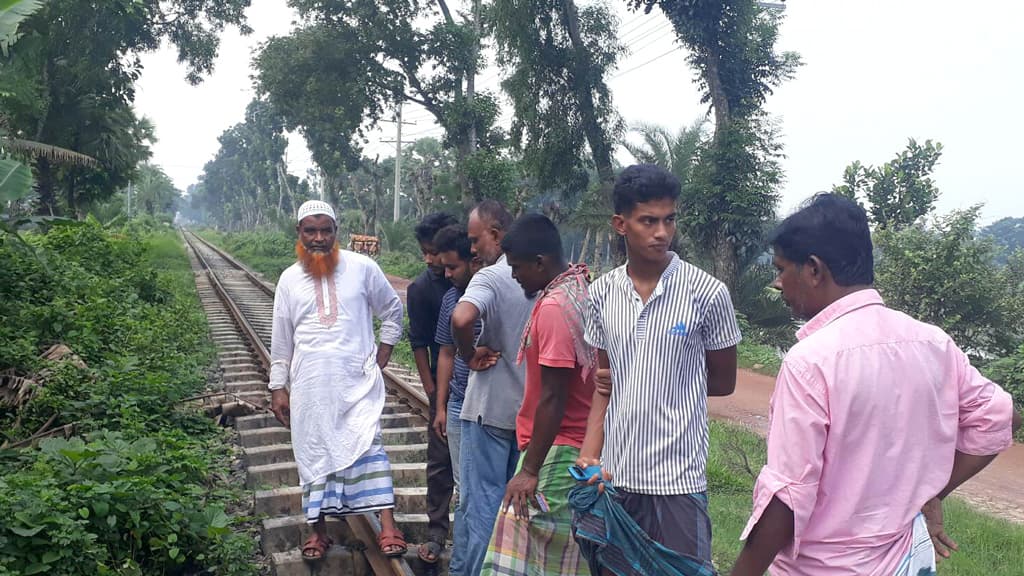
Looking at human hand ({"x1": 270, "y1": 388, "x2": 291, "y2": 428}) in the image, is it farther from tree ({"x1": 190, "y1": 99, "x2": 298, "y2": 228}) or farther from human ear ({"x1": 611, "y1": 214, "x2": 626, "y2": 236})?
tree ({"x1": 190, "y1": 99, "x2": 298, "y2": 228})

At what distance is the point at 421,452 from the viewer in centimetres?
598

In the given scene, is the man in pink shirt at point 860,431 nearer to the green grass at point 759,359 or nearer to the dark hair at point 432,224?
the dark hair at point 432,224

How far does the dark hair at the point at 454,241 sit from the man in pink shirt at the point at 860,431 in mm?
2352

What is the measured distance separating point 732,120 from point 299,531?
1592 cm

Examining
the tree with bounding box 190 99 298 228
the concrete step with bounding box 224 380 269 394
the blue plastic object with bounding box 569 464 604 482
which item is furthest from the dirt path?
the tree with bounding box 190 99 298 228

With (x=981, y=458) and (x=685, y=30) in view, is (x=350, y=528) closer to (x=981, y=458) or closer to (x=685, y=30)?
(x=981, y=458)

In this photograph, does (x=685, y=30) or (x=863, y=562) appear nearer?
(x=863, y=562)

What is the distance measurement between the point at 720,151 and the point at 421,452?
44.7 ft

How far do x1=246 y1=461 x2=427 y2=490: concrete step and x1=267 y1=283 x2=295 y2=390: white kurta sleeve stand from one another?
1.23 meters

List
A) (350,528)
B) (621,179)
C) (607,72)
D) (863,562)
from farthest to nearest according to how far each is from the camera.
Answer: (607,72)
(350,528)
(621,179)
(863,562)

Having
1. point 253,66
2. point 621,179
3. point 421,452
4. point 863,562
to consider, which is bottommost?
point 421,452

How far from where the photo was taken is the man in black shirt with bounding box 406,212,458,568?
427 cm

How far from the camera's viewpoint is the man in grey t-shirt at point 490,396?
3.33m

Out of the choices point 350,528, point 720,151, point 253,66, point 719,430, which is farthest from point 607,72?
point 350,528
